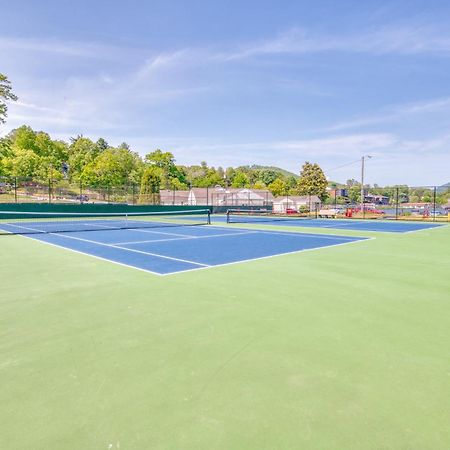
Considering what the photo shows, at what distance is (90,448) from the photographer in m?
1.88

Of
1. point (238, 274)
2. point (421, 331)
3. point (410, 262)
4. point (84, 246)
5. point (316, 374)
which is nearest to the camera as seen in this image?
point (316, 374)

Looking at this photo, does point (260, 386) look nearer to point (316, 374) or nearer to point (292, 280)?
point (316, 374)

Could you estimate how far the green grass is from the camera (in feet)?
6.63

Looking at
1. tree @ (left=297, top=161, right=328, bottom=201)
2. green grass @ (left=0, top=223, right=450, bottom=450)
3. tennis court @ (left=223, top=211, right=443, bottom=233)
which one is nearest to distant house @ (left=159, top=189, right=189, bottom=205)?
tennis court @ (left=223, top=211, right=443, bottom=233)

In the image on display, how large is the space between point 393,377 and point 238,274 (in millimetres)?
3830

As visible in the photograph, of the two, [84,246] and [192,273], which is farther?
[84,246]

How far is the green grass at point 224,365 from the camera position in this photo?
2020 mm

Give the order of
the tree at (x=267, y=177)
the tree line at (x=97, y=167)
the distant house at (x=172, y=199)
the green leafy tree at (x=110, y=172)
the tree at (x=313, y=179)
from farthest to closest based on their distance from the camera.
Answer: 1. the tree at (x=267, y=177)
2. the tree at (x=313, y=179)
3. the green leafy tree at (x=110, y=172)
4. the tree line at (x=97, y=167)
5. the distant house at (x=172, y=199)

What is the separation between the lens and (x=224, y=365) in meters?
2.83

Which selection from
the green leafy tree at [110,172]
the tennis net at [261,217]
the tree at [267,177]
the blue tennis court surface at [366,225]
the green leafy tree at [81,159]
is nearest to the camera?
the blue tennis court surface at [366,225]

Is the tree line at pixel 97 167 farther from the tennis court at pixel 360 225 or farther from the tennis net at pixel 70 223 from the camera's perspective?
the tennis court at pixel 360 225

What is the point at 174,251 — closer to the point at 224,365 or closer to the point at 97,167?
the point at 224,365

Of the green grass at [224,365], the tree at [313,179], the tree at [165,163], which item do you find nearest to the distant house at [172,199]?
the tree at [165,163]

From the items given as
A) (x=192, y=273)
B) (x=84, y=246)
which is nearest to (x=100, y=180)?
(x=84, y=246)
